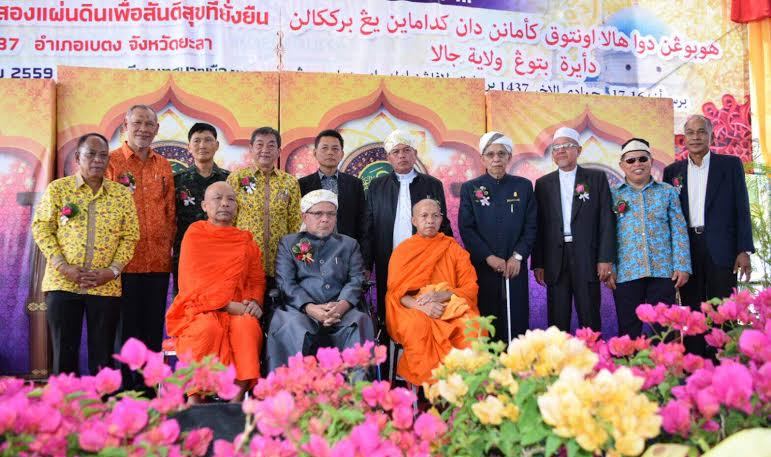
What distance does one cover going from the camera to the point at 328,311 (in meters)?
3.40

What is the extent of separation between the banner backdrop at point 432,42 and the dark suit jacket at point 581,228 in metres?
1.77

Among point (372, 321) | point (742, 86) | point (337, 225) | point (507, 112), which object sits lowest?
point (372, 321)

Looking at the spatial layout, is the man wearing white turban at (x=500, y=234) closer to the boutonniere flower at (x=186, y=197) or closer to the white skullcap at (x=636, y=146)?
the white skullcap at (x=636, y=146)

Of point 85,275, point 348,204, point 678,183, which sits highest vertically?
point 678,183

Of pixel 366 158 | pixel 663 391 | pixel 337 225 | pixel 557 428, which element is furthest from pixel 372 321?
pixel 557 428

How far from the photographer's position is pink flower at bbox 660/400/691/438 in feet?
3.51

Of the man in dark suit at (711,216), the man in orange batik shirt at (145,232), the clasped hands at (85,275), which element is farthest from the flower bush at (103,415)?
the man in dark suit at (711,216)

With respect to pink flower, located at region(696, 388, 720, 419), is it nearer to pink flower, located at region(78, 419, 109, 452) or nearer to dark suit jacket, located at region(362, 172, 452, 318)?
pink flower, located at region(78, 419, 109, 452)

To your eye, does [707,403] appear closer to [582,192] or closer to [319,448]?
[319,448]

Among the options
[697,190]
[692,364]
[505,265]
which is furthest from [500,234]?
[692,364]

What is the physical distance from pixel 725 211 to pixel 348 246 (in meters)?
2.43

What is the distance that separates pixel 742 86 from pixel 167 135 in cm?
517

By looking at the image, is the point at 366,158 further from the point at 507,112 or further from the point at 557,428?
the point at 557,428

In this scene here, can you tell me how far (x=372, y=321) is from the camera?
3.58 m
